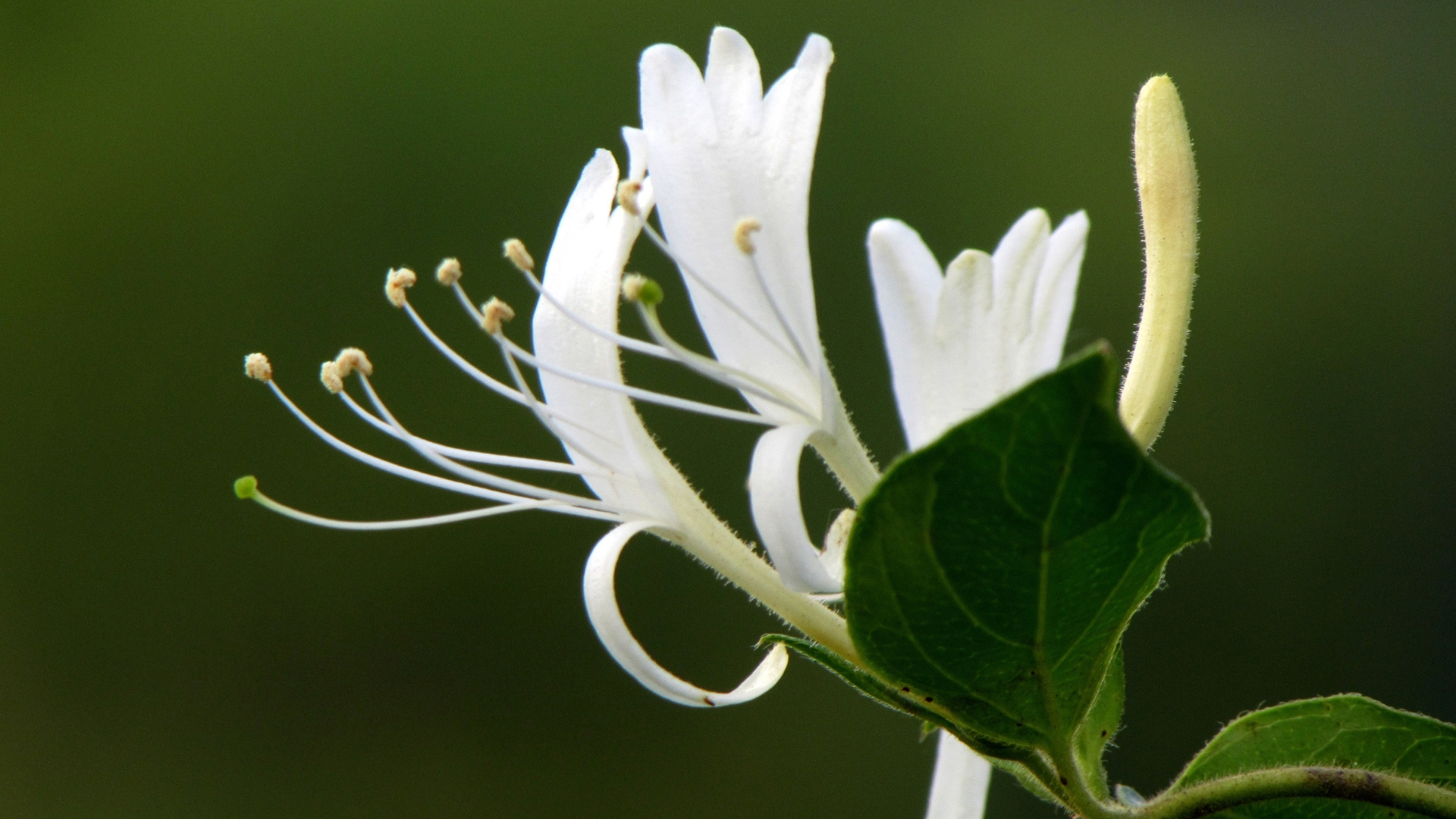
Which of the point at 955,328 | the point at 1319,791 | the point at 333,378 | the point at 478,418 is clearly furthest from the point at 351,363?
the point at 478,418

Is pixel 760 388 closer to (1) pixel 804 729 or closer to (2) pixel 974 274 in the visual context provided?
(2) pixel 974 274

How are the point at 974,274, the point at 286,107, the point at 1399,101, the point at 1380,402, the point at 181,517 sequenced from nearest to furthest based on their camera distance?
the point at 974,274 → the point at 181,517 → the point at 286,107 → the point at 1380,402 → the point at 1399,101

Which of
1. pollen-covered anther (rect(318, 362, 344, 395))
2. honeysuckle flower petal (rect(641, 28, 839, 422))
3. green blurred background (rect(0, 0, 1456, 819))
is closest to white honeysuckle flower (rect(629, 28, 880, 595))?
honeysuckle flower petal (rect(641, 28, 839, 422))

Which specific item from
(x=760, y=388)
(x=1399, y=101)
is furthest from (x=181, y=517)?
(x=1399, y=101)

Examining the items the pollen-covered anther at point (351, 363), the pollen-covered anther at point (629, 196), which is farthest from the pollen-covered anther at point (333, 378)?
the pollen-covered anther at point (629, 196)

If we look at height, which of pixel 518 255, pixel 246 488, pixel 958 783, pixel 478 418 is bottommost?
pixel 958 783

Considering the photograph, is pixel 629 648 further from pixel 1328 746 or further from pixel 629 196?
pixel 1328 746

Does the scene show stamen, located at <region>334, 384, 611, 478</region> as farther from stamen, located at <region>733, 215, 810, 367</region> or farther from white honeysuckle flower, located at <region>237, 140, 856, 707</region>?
stamen, located at <region>733, 215, 810, 367</region>
